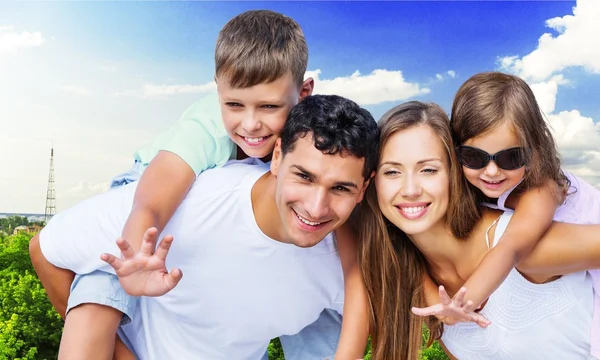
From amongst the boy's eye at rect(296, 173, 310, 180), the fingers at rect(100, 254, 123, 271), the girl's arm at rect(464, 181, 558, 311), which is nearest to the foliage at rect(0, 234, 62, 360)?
the fingers at rect(100, 254, 123, 271)

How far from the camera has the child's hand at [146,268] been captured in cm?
352

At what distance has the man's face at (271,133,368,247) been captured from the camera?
12.2 ft

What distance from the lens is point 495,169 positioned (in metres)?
3.94

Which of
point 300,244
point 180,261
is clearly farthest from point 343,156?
point 180,261

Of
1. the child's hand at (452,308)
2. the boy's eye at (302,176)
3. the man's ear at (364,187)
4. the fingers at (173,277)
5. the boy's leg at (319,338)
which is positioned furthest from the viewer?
the boy's leg at (319,338)

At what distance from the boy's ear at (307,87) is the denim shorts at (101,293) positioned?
1.58 metres

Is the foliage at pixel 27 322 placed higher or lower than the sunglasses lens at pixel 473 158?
lower

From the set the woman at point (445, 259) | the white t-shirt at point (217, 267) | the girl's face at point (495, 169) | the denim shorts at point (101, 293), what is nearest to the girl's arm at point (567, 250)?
A: the woman at point (445, 259)

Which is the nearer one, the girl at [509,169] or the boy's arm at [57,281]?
the girl at [509,169]

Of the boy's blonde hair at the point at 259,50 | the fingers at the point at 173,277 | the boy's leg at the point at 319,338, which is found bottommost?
the boy's leg at the point at 319,338

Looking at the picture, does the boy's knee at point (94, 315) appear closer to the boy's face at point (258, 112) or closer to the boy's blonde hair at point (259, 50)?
the boy's face at point (258, 112)

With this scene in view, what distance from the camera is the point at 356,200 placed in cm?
386

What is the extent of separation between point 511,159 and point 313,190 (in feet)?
3.86

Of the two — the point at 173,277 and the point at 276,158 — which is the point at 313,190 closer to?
the point at 276,158
